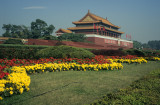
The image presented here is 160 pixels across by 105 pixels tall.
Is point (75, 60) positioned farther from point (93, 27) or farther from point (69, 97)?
point (93, 27)

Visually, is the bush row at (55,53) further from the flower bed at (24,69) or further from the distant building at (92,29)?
the distant building at (92,29)

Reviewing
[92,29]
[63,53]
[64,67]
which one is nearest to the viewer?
[64,67]

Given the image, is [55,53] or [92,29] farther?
[92,29]

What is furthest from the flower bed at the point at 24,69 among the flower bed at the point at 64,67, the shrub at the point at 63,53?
the shrub at the point at 63,53

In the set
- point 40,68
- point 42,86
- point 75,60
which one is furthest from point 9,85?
point 75,60

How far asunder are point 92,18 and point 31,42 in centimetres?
1809

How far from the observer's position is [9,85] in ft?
10.2

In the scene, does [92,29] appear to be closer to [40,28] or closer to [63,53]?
[40,28]

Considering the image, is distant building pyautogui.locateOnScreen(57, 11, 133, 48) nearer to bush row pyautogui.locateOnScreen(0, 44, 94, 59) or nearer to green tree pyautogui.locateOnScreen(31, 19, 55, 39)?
green tree pyautogui.locateOnScreen(31, 19, 55, 39)

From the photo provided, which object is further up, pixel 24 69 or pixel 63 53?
pixel 63 53

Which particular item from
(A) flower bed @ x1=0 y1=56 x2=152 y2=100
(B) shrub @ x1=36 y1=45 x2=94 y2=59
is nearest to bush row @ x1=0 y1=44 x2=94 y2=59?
(B) shrub @ x1=36 y1=45 x2=94 y2=59

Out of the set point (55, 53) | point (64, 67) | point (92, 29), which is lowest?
point (64, 67)

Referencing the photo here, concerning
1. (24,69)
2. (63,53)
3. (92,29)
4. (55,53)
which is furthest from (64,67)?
(92,29)

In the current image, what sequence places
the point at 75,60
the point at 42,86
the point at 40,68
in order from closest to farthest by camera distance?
1. the point at 42,86
2. the point at 40,68
3. the point at 75,60
